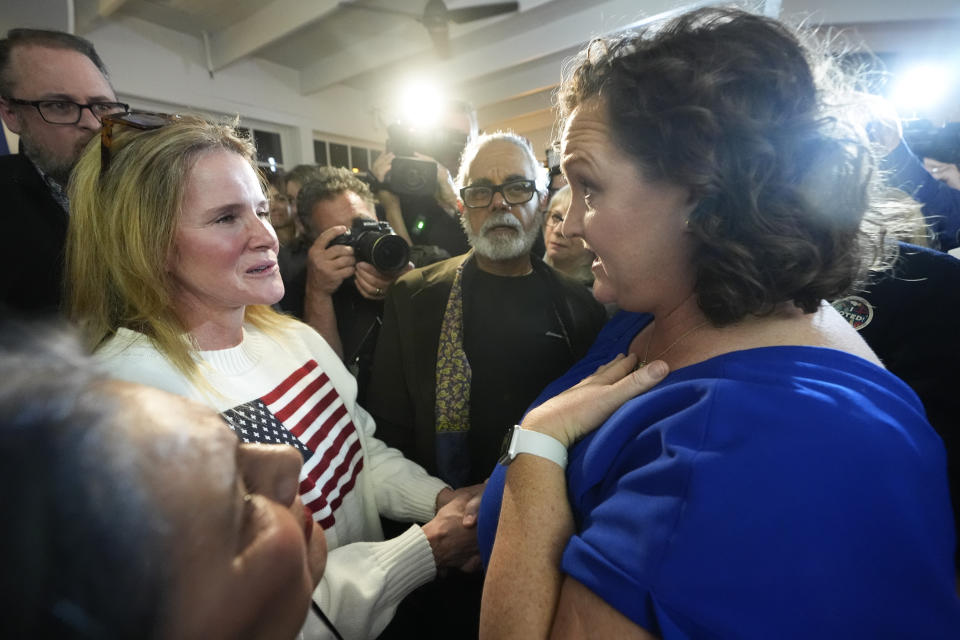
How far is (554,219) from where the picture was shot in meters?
2.74

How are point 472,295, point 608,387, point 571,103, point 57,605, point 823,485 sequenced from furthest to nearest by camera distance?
1. point 472,295
2. point 571,103
3. point 608,387
4. point 823,485
5. point 57,605

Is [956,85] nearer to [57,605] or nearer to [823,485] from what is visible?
[823,485]

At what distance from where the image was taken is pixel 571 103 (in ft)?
3.29

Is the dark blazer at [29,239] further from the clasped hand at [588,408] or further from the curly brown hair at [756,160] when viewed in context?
the curly brown hair at [756,160]

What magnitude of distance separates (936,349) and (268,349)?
143 centimetres

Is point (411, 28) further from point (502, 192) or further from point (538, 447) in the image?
point (538, 447)

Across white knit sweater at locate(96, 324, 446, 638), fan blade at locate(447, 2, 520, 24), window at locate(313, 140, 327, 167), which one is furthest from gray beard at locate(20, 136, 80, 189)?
window at locate(313, 140, 327, 167)

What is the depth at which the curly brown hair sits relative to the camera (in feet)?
2.47

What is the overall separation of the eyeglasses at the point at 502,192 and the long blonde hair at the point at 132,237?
3.56 feet

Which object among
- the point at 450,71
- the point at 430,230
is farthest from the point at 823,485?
the point at 450,71

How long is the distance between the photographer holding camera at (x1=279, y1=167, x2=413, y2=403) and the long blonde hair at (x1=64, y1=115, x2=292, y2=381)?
0.66 m

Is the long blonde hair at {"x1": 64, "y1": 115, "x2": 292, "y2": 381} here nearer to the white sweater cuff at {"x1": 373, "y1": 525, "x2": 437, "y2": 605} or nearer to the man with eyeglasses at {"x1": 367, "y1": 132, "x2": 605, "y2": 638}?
the white sweater cuff at {"x1": 373, "y1": 525, "x2": 437, "y2": 605}

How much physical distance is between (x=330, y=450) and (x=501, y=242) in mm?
1019

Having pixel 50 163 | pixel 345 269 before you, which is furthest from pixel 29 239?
pixel 345 269
